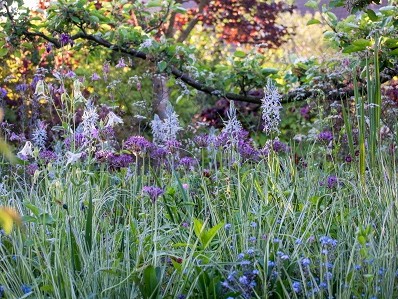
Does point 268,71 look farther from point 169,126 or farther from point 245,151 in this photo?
point 169,126

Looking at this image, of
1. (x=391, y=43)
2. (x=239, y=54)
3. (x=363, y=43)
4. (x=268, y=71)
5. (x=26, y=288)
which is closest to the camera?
(x=26, y=288)

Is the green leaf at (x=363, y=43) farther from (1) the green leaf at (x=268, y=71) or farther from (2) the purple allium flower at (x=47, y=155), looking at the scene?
(2) the purple allium flower at (x=47, y=155)

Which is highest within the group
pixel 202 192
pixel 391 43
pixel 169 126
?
pixel 391 43

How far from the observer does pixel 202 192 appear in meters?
3.77

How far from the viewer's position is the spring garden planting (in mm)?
2430

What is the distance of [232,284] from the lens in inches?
97.4

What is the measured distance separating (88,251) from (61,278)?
A: 11.4 inches

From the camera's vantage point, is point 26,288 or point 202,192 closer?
point 26,288

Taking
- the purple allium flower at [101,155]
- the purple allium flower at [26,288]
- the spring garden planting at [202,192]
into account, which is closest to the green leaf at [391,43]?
the spring garden planting at [202,192]

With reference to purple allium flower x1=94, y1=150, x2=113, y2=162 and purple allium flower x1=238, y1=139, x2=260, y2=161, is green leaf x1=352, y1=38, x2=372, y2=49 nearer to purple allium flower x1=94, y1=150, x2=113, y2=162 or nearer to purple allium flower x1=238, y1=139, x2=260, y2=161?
purple allium flower x1=238, y1=139, x2=260, y2=161

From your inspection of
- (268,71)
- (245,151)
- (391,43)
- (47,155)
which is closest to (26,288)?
(47,155)

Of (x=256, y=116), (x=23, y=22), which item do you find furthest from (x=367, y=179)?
(x=256, y=116)

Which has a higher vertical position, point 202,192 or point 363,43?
point 363,43

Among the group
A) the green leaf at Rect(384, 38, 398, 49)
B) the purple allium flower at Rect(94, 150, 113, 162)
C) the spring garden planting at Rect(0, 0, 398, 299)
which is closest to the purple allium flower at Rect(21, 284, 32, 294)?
the spring garden planting at Rect(0, 0, 398, 299)
